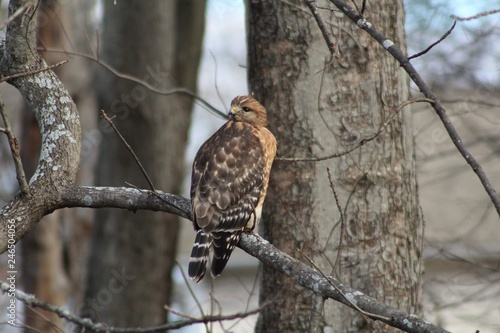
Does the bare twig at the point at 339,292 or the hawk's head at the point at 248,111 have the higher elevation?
the hawk's head at the point at 248,111

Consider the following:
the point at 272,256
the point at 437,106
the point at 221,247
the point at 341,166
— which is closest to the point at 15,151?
the point at 272,256

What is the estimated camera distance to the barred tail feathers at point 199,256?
3.79 metres

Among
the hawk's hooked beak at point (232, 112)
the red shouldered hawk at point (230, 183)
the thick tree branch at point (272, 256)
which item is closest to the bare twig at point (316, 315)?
the thick tree branch at point (272, 256)

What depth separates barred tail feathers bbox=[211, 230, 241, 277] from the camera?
3.92m

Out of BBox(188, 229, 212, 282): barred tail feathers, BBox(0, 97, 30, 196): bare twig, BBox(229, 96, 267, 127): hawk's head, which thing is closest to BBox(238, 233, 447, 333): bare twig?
BBox(188, 229, 212, 282): barred tail feathers

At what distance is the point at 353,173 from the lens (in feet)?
13.2

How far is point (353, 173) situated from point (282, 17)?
39.8 inches

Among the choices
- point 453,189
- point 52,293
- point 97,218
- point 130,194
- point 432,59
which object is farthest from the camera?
point 453,189

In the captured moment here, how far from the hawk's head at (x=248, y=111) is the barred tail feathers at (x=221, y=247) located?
2.60 ft

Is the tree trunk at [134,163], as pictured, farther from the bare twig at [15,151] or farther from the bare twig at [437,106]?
the bare twig at [437,106]

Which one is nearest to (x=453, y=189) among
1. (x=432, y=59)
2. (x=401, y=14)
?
(x=432, y=59)

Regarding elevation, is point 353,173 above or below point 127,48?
below

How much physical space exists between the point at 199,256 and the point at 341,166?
0.94 m

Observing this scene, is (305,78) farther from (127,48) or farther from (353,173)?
(127,48)
